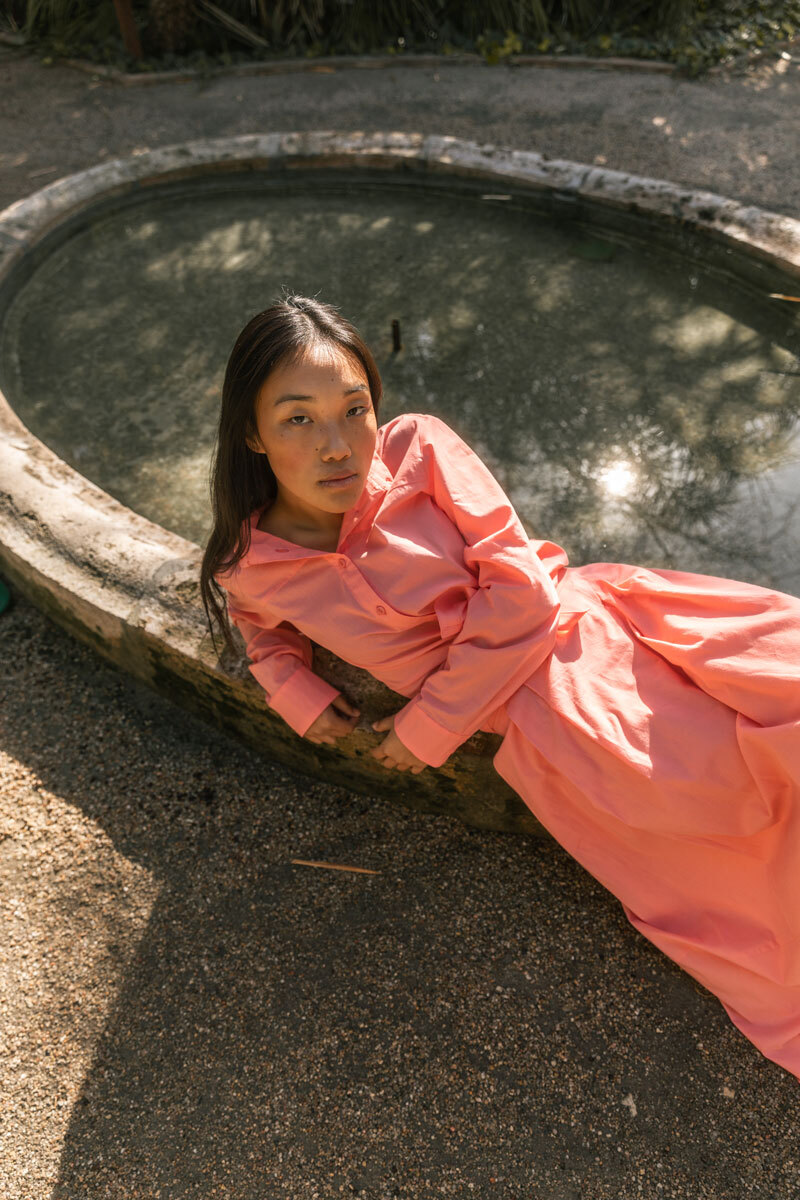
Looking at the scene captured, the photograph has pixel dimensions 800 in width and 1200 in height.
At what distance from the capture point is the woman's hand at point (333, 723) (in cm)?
227

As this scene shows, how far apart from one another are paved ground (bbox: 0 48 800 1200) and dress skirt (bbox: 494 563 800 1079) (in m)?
0.22

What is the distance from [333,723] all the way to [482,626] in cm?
51

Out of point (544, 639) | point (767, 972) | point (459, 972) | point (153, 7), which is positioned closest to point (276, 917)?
point (459, 972)

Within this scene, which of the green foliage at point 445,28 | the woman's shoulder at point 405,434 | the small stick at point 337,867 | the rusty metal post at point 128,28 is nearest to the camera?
the woman's shoulder at point 405,434

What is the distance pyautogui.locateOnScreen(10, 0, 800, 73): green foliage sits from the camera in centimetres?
678

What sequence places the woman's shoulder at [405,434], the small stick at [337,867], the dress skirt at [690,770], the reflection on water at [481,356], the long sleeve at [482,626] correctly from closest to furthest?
1. the dress skirt at [690,770]
2. the long sleeve at [482,626]
3. the woman's shoulder at [405,434]
4. the small stick at [337,867]
5. the reflection on water at [481,356]

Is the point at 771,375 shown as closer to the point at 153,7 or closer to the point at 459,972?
the point at 459,972

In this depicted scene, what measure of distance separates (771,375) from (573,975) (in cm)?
253

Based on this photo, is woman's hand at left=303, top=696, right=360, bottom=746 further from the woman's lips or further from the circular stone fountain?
the woman's lips

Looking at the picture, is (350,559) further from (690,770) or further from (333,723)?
(690,770)

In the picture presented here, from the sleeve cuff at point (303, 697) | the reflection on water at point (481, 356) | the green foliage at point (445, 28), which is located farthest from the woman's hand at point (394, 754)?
the green foliage at point (445, 28)

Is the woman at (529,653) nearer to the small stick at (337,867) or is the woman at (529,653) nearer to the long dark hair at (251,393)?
the long dark hair at (251,393)

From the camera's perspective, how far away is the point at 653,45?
665 cm

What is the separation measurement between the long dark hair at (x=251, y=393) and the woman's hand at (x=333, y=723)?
43cm
